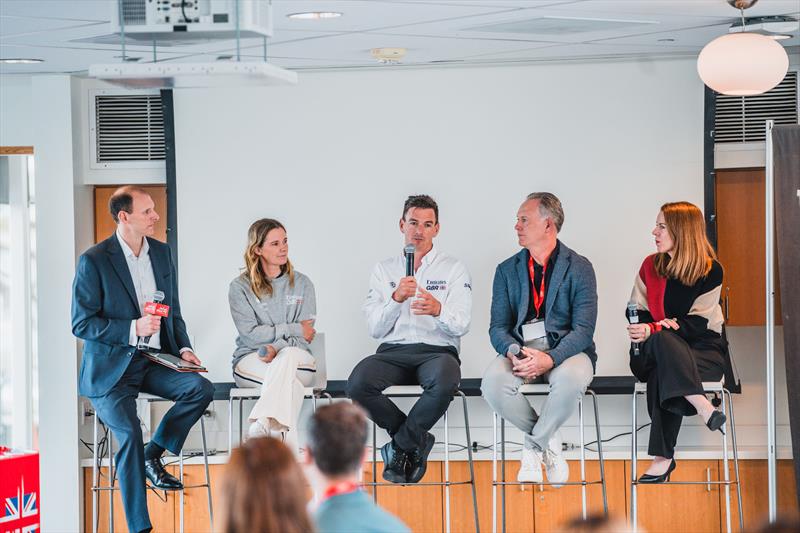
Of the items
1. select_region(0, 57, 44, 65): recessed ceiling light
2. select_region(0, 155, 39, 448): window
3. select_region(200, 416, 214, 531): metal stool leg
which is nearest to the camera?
select_region(200, 416, 214, 531): metal stool leg

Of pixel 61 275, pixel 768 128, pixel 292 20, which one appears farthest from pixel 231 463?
pixel 61 275

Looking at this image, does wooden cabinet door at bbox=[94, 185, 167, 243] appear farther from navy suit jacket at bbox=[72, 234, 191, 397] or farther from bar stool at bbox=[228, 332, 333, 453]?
bar stool at bbox=[228, 332, 333, 453]

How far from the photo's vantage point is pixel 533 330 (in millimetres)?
5398

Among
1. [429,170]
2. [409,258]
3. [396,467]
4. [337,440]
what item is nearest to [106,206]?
[429,170]

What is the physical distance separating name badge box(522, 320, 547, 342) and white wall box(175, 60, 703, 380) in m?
0.96

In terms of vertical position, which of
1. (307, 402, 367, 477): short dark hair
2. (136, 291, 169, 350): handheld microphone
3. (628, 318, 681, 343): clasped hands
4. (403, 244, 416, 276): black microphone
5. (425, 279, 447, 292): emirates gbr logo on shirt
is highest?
(403, 244, 416, 276): black microphone

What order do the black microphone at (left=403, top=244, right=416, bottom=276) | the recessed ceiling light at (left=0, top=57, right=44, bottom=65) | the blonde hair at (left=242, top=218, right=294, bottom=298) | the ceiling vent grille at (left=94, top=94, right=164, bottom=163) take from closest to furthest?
the black microphone at (left=403, top=244, right=416, bottom=276), the blonde hair at (left=242, top=218, right=294, bottom=298), the recessed ceiling light at (left=0, top=57, right=44, bottom=65), the ceiling vent grille at (left=94, top=94, right=164, bottom=163)

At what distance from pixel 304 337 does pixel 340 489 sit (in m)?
2.92

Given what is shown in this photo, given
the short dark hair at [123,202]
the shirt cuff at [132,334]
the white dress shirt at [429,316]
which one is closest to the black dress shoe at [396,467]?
the white dress shirt at [429,316]

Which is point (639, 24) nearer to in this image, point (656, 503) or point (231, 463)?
point (656, 503)

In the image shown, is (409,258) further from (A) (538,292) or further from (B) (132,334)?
(B) (132,334)

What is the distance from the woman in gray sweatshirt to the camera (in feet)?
18.0

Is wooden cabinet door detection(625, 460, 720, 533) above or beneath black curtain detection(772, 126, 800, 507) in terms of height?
beneath

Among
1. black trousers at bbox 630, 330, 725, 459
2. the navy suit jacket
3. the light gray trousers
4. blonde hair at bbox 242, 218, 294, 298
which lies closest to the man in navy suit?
the navy suit jacket
